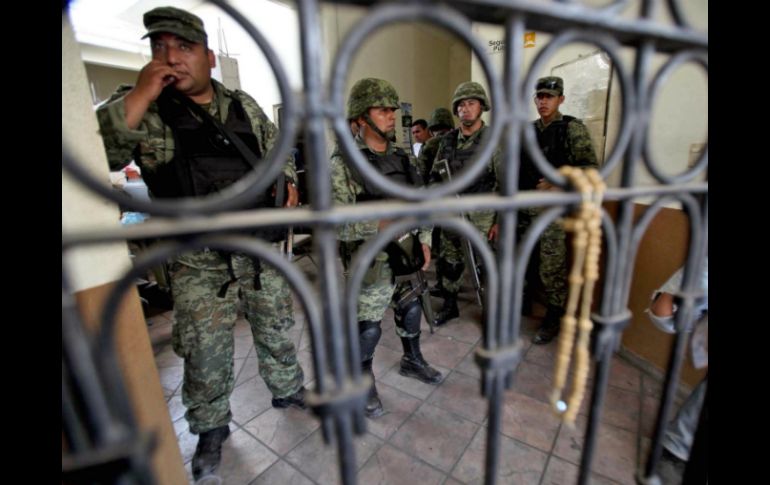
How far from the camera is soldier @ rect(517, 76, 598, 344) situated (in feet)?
7.96

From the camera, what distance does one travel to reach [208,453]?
5.42 ft

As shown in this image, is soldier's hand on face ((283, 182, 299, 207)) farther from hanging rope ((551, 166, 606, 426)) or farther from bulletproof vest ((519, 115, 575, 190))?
bulletproof vest ((519, 115, 575, 190))

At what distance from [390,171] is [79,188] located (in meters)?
1.44

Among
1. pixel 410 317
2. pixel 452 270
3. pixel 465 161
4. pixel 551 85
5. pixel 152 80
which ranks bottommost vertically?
pixel 410 317

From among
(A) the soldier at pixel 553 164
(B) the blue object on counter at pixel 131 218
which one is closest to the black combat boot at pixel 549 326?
(A) the soldier at pixel 553 164

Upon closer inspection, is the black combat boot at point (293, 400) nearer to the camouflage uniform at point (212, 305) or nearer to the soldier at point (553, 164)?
the camouflage uniform at point (212, 305)

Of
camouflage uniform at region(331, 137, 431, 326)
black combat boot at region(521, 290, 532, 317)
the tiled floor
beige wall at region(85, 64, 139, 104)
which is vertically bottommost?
the tiled floor

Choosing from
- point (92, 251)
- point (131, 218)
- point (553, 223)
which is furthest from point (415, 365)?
point (131, 218)

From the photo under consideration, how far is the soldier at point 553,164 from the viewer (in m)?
2.43

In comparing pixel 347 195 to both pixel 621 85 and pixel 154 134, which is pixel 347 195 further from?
pixel 621 85

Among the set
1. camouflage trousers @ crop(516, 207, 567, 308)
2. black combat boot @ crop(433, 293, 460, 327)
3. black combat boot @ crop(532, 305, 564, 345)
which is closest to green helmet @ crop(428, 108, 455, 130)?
camouflage trousers @ crop(516, 207, 567, 308)
